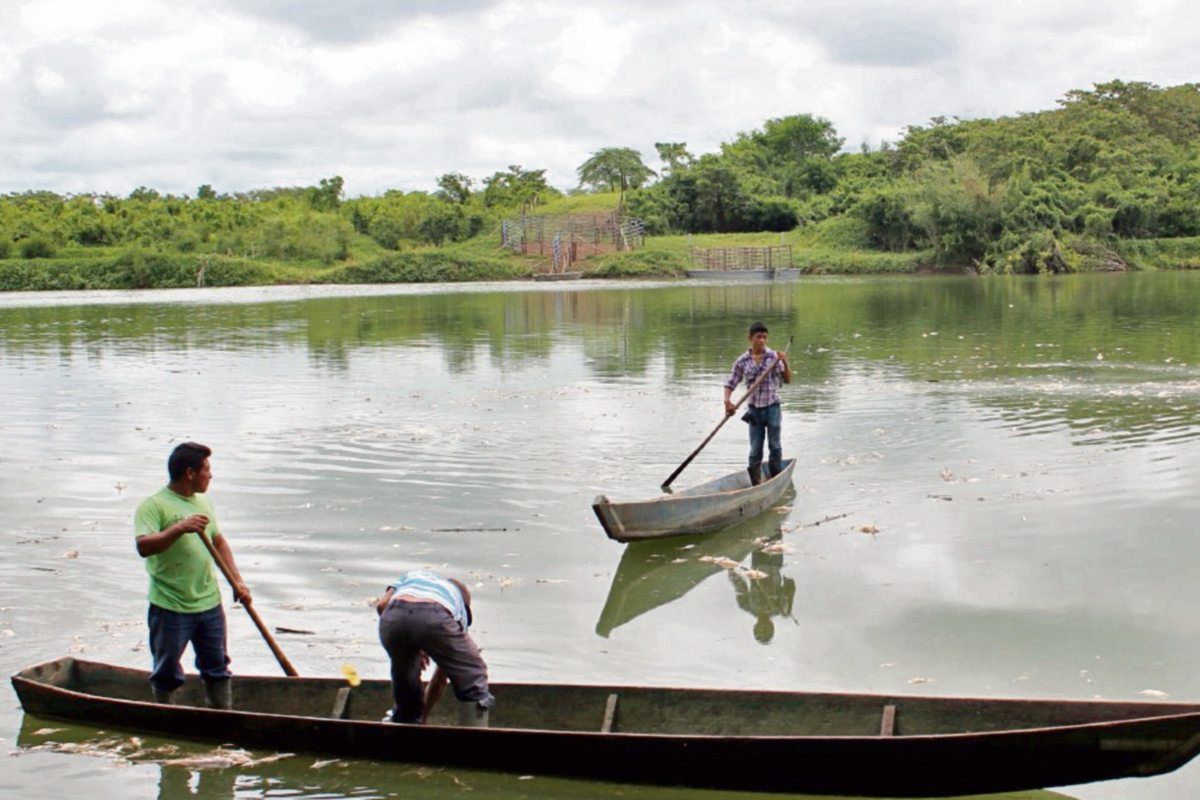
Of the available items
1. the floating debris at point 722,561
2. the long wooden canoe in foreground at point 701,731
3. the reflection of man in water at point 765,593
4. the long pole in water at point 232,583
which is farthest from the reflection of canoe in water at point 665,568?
the long pole in water at point 232,583

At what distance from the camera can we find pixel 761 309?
42125mm

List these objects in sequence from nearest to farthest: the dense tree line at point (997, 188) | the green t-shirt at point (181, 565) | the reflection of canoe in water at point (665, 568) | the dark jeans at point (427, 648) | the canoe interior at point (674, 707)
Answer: the canoe interior at point (674, 707)
the dark jeans at point (427, 648)
the green t-shirt at point (181, 565)
the reflection of canoe in water at point (665, 568)
the dense tree line at point (997, 188)

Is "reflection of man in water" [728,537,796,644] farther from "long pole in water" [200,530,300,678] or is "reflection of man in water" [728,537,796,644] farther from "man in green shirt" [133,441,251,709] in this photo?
"man in green shirt" [133,441,251,709]

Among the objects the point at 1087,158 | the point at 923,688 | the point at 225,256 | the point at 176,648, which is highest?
the point at 1087,158

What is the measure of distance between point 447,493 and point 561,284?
175 feet

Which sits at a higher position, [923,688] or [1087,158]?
[1087,158]

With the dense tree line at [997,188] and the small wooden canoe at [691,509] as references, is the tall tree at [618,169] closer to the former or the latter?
the dense tree line at [997,188]

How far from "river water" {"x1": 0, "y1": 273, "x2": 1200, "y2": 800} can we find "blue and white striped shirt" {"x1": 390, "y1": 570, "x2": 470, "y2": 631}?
37.8 inches

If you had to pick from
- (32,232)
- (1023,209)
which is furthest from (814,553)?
(32,232)

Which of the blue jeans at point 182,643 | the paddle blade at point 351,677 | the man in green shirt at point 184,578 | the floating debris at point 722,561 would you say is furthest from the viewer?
the floating debris at point 722,561

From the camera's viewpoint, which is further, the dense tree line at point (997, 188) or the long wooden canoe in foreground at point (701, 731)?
the dense tree line at point (997, 188)

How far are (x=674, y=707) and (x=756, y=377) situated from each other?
644cm

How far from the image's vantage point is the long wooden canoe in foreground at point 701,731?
5.79 metres

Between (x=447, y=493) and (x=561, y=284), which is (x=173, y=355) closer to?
(x=447, y=493)
